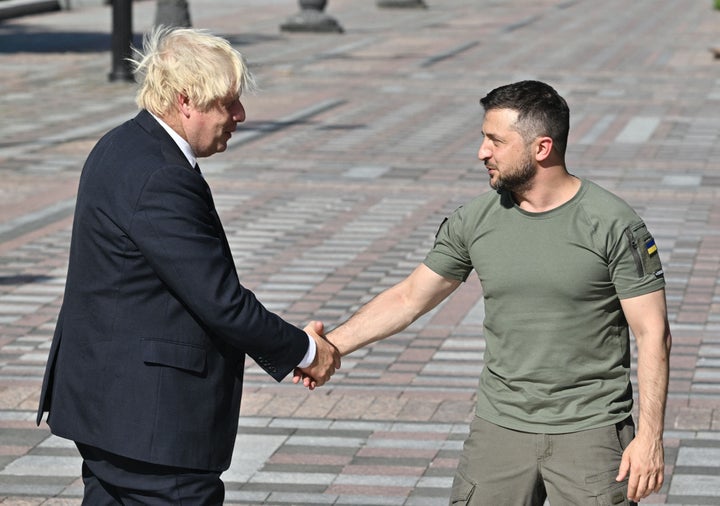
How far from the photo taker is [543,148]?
390cm

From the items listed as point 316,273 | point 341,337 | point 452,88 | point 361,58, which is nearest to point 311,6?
point 361,58

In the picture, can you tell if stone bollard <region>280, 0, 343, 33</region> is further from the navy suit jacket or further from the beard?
the navy suit jacket

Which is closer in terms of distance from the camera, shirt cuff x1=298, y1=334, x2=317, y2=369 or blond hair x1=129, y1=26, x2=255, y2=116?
blond hair x1=129, y1=26, x2=255, y2=116

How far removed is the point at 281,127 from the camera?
17062 mm

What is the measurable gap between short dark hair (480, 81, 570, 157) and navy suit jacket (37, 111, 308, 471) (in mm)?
816

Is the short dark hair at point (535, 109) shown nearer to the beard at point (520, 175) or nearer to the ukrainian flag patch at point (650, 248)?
the beard at point (520, 175)

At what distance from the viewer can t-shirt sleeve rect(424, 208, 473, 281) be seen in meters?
4.10

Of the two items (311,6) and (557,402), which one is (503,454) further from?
(311,6)

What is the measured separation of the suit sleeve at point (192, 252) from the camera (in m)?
3.63

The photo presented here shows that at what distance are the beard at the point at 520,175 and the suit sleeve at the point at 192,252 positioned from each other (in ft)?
2.41

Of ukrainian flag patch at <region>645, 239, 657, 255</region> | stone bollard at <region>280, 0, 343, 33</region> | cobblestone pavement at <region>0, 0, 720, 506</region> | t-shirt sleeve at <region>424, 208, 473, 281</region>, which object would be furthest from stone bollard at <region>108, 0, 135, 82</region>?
ukrainian flag patch at <region>645, 239, 657, 255</region>

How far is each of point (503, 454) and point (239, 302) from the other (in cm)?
80

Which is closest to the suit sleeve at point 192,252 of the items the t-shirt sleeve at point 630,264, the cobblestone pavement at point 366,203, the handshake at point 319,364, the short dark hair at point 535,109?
the handshake at point 319,364

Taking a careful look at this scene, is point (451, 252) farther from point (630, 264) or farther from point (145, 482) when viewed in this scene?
point (145, 482)
